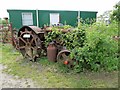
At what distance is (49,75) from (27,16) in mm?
8957

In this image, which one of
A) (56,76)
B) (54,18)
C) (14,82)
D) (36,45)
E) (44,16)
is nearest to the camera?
→ (14,82)

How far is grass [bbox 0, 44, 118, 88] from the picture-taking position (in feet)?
12.7

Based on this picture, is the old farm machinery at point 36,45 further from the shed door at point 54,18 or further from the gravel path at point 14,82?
the shed door at point 54,18

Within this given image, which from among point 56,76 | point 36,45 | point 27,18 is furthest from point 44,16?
point 56,76

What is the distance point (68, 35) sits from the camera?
190 inches

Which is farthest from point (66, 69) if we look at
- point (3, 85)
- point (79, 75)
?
point (3, 85)

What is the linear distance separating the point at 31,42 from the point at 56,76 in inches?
70.8

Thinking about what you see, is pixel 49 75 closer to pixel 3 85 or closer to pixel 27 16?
pixel 3 85

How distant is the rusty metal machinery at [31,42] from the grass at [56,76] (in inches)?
11.6

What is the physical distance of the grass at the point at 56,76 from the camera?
388 centimetres

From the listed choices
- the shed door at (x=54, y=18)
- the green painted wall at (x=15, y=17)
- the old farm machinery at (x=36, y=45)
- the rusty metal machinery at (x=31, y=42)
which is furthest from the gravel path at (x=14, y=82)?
the shed door at (x=54, y=18)

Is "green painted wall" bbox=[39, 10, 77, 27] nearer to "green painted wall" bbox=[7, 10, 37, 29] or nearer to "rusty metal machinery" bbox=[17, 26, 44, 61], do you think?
"green painted wall" bbox=[7, 10, 37, 29]

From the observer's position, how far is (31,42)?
5684mm

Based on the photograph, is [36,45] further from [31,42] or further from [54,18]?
[54,18]
